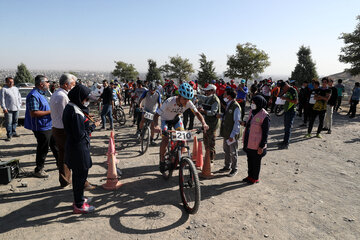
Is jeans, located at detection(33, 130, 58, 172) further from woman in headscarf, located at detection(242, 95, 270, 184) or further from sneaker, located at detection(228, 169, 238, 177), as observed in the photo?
woman in headscarf, located at detection(242, 95, 270, 184)

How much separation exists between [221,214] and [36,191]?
156 inches

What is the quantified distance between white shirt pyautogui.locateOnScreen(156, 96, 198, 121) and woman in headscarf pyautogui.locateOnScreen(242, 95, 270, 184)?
140 cm

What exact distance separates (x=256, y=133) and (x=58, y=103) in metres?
4.27

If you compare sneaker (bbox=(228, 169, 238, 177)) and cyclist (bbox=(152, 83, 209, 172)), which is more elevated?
cyclist (bbox=(152, 83, 209, 172))

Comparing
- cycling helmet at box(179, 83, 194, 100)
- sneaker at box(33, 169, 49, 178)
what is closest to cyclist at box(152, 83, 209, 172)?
cycling helmet at box(179, 83, 194, 100)

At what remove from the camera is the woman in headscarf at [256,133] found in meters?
4.88

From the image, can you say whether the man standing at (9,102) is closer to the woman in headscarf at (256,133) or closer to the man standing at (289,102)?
the woman in headscarf at (256,133)

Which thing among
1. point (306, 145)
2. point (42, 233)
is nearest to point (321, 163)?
point (306, 145)

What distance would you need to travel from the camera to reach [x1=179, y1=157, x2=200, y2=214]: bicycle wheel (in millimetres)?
3793

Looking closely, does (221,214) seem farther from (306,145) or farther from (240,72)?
(240,72)

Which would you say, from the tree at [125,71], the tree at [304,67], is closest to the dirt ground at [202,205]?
the tree at [304,67]

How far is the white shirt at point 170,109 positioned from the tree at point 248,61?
39255 mm

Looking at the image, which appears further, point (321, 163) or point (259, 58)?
point (259, 58)

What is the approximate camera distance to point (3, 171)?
4.97m
